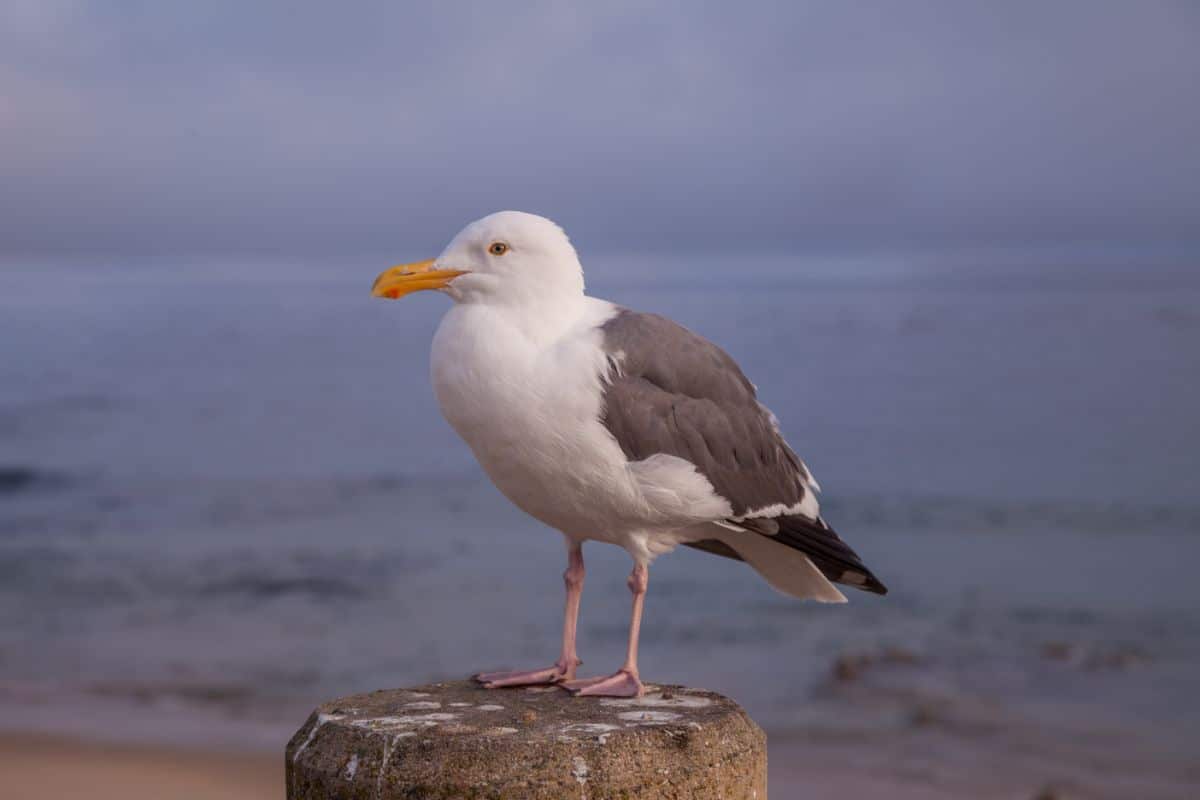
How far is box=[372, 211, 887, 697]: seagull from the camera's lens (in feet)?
16.1

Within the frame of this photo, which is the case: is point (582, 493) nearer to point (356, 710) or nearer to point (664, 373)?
point (664, 373)

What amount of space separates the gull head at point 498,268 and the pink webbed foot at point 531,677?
4.70 ft

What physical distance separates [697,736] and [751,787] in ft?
1.12

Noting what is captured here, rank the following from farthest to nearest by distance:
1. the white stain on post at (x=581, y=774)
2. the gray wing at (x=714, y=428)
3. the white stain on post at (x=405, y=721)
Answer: the gray wing at (x=714, y=428) → the white stain on post at (x=405, y=721) → the white stain on post at (x=581, y=774)

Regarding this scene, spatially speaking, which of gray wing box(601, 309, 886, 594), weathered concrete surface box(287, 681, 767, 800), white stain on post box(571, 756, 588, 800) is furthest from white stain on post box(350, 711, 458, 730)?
gray wing box(601, 309, 886, 594)

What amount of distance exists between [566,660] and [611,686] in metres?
0.34

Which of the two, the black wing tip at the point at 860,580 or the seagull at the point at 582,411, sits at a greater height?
the seagull at the point at 582,411

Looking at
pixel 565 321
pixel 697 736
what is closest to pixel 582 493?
pixel 565 321

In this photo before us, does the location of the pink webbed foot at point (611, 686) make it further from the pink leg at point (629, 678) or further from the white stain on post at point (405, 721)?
the white stain on post at point (405, 721)

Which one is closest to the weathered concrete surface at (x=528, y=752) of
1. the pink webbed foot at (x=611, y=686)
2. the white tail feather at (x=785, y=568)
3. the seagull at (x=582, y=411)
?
the pink webbed foot at (x=611, y=686)

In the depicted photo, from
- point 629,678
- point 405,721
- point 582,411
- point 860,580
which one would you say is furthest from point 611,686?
point 860,580

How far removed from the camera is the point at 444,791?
4.26m

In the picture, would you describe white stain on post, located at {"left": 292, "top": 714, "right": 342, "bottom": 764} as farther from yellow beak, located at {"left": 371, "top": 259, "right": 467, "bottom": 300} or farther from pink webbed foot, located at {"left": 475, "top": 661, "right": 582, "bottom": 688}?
yellow beak, located at {"left": 371, "top": 259, "right": 467, "bottom": 300}

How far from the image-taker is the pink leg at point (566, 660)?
5348 millimetres
